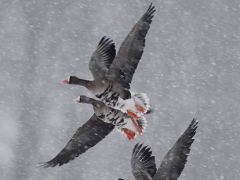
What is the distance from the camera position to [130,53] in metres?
15.1

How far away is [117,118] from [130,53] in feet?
4.73

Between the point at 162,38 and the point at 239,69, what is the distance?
429 cm

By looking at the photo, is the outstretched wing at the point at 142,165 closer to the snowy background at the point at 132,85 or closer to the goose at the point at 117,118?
the goose at the point at 117,118

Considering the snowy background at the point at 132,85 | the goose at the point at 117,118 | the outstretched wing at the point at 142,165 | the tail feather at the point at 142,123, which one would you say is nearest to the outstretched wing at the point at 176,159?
the outstretched wing at the point at 142,165

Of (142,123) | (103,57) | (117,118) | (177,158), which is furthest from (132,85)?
(177,158)

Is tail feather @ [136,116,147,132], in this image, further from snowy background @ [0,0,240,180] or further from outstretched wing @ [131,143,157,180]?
snowy background @ [0,0,240,180]

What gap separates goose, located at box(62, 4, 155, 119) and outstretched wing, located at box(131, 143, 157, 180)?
81cm

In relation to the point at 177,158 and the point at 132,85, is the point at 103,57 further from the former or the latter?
the point at 132,85

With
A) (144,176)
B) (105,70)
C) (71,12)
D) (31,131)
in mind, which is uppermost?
(105,70)

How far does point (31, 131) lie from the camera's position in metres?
43.3

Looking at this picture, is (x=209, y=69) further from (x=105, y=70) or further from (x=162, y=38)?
(x=105, y=70)

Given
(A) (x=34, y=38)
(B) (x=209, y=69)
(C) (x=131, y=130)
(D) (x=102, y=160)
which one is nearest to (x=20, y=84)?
(A) (x=34, y=38)

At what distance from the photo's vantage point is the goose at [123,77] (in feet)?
49.2

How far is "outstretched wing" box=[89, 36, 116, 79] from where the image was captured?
52.1 feet
